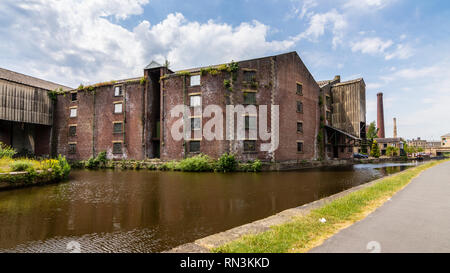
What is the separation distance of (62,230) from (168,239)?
2927 millimetres

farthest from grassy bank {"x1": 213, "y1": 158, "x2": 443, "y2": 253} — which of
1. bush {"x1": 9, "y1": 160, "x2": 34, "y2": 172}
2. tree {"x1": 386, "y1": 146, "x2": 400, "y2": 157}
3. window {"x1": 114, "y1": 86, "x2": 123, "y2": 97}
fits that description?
tree {"x1": 386, "y1": 146, "x2": 400, "y2": 157}

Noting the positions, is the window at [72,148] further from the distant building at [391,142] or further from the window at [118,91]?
the distant building at [391,142]

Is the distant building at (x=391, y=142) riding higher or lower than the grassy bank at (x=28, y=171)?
higher

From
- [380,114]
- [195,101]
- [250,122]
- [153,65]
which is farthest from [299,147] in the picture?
[380,114]

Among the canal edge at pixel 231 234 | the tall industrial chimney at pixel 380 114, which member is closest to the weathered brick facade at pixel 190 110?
the canal edge at pixel 231 234

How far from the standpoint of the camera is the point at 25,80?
29969 millimetres

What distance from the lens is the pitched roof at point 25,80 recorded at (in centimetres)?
2744

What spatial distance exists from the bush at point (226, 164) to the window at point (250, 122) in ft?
Answer: 11.5

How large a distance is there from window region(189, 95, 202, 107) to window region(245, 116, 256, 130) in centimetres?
542

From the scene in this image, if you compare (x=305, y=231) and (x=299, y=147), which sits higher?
(x=299, y=147)

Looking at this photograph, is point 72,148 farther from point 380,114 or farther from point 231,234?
point 380,114

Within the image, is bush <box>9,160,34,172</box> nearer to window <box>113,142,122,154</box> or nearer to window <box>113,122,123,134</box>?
window <box>113,142,122,154</box>

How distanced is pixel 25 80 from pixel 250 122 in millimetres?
30503

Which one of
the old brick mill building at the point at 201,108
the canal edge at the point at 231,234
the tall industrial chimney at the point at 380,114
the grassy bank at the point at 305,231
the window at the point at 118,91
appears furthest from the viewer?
the tall industrial chimney at the point at 380,114
